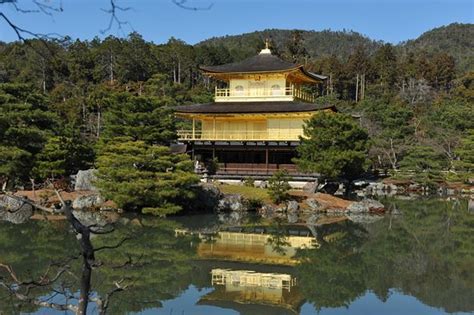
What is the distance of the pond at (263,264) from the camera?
8.95 metres

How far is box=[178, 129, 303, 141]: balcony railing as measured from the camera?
2588cm

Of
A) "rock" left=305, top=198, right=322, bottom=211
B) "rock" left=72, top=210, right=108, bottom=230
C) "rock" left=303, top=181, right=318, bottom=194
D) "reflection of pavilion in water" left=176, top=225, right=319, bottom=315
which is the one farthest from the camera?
"rock" left=303, top=181, right=318, bottom=194

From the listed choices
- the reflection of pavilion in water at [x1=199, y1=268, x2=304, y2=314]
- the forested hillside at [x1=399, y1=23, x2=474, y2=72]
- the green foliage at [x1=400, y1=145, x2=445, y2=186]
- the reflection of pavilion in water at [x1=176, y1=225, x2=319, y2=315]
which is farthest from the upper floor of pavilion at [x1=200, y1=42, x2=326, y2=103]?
the forested hillside at [x1=399, y1=23, x2=474, y2=72]

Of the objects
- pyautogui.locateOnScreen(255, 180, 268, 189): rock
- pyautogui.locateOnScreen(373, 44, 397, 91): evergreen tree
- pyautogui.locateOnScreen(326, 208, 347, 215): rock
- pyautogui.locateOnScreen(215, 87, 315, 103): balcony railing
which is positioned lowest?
pyautogui.locateOnScreen(326, 208, 347, 215): rock

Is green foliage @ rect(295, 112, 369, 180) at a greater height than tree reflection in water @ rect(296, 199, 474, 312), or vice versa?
green foliage @ rect(295, 112, 369, 180)

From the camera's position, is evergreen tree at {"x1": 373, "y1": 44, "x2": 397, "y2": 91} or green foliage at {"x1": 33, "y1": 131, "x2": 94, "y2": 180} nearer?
green foliage at {"x1": 33, "y1": 131, "x2": 94, "y2": 180}

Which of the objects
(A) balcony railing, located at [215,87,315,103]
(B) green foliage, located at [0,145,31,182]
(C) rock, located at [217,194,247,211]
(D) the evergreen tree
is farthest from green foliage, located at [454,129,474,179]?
(D) the evergreen tree

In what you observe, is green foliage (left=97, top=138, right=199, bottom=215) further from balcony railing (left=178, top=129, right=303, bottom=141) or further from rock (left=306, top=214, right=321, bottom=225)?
balcony railing (left=178, top=129, right=303, bottom=141)

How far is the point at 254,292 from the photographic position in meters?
9.96

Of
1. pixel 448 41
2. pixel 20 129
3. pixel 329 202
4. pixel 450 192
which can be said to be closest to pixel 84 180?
pixel 20 129

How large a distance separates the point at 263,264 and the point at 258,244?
7.87 ft

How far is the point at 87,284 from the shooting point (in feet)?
9.42

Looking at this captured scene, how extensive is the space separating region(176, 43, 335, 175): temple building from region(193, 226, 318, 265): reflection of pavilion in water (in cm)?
881

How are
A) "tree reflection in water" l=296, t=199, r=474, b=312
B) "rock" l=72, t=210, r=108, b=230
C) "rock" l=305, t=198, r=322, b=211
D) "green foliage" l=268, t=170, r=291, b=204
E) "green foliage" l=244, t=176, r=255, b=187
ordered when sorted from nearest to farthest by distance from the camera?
"tree reflection in water" l=296, t=199, r=474, b=312, "rock" l=72, t=210, r=108, b=230, "green foliage" l=268, t=170, r=291, b=204, "rock" l=305, t=198, r=322, b=211, "green foliage" l=244, t=176, r=255, b=187
